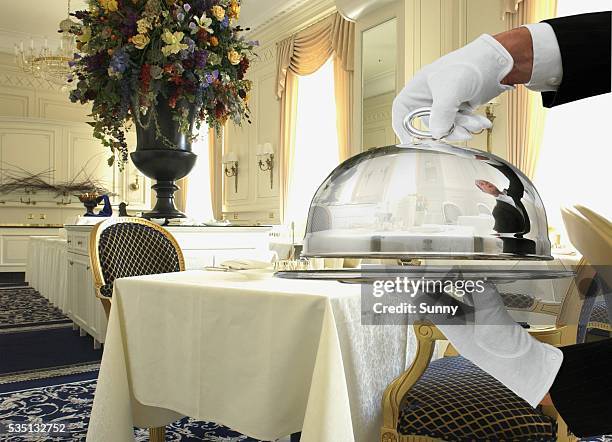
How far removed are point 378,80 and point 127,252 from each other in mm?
3299

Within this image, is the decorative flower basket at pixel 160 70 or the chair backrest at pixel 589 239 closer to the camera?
the chair backrest at pixel 589 239

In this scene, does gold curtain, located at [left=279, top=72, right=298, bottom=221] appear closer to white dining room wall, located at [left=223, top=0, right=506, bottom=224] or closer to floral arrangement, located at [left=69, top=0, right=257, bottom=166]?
white dining room wall, located at [left=223, top=0, right=506, bottom=224]

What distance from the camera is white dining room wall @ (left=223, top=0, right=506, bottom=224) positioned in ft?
16.6

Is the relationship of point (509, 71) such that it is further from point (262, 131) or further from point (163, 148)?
point (262, 131)

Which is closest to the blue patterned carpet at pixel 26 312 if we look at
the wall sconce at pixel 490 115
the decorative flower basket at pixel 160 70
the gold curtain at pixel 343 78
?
the decorative flower basket at pixel 160 70

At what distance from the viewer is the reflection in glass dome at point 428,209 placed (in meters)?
0.60

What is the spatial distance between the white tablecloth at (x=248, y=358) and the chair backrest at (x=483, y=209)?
32.1 inches

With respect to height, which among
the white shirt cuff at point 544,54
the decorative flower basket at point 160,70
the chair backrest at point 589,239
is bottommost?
the chair backrest at point 589,239

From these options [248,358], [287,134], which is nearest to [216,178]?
[287,134]

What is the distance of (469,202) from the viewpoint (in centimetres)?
67

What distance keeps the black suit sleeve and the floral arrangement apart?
8.16 ft

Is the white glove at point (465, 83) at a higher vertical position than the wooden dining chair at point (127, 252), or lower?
higher

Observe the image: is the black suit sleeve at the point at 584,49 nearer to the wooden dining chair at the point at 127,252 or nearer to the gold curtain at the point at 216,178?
the wooden dining chair at the point at 127,252

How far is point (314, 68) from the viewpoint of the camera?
24.6 feet
